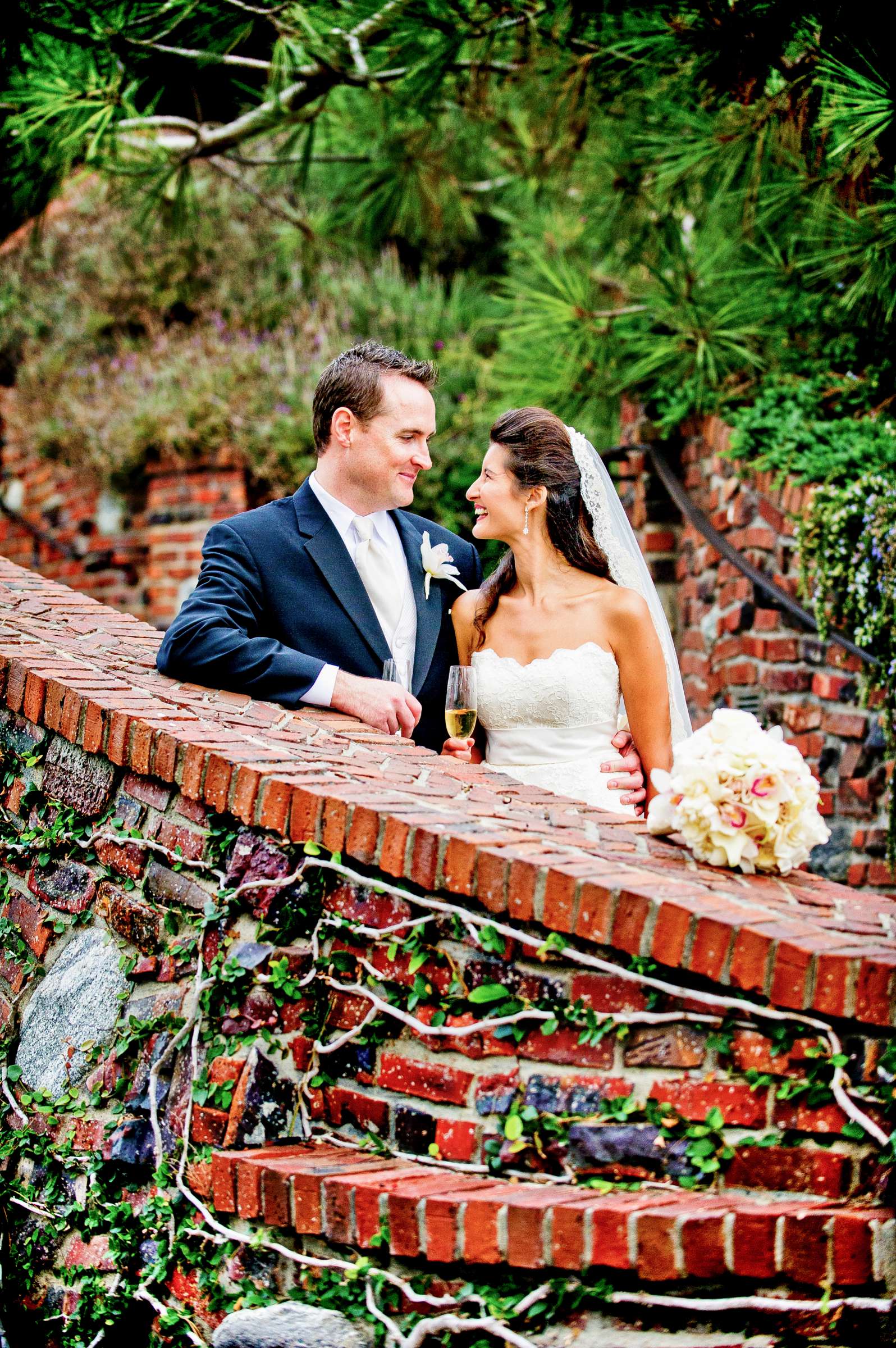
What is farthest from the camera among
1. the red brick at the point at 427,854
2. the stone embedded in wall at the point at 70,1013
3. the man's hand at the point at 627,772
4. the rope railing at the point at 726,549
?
the rope railing at the point at 726,549

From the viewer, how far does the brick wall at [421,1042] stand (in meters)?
1.97

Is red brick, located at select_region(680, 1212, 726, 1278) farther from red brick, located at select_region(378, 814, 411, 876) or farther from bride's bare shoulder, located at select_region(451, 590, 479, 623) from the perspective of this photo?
bride's bare shoulder, located at select_region(451, 590, 479, 623)

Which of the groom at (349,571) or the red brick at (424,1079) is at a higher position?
the groom at (349,571)

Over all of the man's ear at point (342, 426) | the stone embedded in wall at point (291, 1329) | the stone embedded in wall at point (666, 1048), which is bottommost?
the stone embedded in wall at point (291, 1329)

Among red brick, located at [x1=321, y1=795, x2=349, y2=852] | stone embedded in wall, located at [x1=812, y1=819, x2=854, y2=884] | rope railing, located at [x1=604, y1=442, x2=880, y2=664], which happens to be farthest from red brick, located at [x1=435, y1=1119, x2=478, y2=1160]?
stone embedded in wall, located at [x1=812, y1=819, x2=854, y2=884]

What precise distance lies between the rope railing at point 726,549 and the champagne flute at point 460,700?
1596 millimetres

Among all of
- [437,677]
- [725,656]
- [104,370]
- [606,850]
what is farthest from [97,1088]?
[104,370]

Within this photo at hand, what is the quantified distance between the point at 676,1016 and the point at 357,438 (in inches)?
86.9

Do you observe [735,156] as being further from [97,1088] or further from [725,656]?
[97,1088]

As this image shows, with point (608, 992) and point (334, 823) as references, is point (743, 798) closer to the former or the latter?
point (608, 992)

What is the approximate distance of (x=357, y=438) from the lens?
3.75m

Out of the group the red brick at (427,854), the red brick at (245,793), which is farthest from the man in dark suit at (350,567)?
the red brick at (427,854)

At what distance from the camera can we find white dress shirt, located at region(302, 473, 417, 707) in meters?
3.76

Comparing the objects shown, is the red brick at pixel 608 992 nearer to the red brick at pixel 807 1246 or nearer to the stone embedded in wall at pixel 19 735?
the red brick at pixel 807 1246
